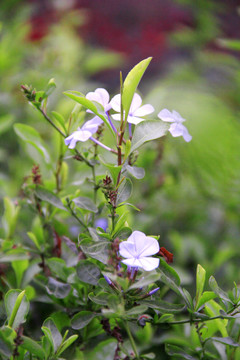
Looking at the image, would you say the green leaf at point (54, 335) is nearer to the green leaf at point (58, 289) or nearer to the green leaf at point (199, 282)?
the green leaf at point (58, 289)

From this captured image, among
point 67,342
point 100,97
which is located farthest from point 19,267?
point 100,97

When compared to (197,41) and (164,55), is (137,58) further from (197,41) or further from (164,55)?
(197,41)

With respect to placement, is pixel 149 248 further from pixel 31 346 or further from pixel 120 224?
pixel 31 346

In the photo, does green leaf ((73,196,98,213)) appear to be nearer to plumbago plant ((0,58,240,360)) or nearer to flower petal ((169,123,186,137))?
plumbago plant ((0,58,240,360))

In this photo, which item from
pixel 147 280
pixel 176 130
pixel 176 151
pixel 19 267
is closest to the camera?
pixel 147 280

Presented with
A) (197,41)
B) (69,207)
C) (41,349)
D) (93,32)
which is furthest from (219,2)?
(41,349)

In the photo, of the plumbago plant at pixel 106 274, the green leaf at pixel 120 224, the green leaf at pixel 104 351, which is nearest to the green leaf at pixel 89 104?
the plumbago plant at pixel 106 274

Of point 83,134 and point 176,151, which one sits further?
point 176,151
